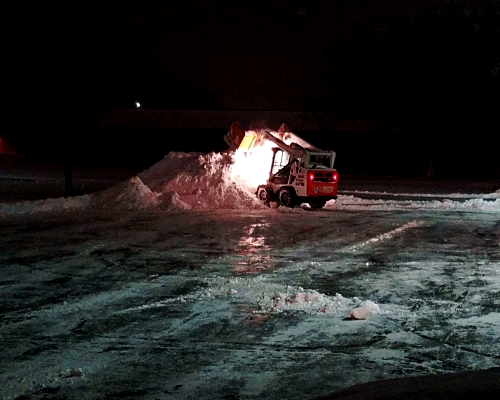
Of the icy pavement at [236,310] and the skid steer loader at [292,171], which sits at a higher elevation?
the skid steer loader at [292,171]

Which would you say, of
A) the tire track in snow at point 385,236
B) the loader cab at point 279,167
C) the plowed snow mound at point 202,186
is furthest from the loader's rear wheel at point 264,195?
the tire track in snow at point 385,236

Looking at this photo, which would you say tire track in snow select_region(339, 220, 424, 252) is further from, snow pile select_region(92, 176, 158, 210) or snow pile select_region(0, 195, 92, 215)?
snow pile select_region(0, 195, 92, 215)

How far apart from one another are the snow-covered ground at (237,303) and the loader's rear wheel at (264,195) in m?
3.44

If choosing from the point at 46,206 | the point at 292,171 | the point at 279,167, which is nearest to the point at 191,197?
the point at 279,167

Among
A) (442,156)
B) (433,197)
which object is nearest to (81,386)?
(433,197)

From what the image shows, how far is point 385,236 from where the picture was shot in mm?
18812

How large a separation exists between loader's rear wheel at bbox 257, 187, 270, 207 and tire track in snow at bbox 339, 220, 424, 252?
5467mm

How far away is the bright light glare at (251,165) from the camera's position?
26.7 meters

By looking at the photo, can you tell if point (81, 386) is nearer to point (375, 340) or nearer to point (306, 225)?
point (375, 340)

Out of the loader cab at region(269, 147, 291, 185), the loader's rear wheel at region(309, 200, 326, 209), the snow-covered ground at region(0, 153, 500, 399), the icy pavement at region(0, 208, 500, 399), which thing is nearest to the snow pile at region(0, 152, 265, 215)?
the loader cab at region(269, 147, 291, 185)

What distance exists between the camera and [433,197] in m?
32.0

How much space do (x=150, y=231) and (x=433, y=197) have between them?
1618 cm

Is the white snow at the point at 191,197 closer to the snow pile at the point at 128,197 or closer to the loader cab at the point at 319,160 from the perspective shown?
the snow pile at the point at 128,197

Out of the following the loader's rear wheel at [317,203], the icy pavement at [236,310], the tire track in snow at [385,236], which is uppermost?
the loader's rear wheel at [317,203]
